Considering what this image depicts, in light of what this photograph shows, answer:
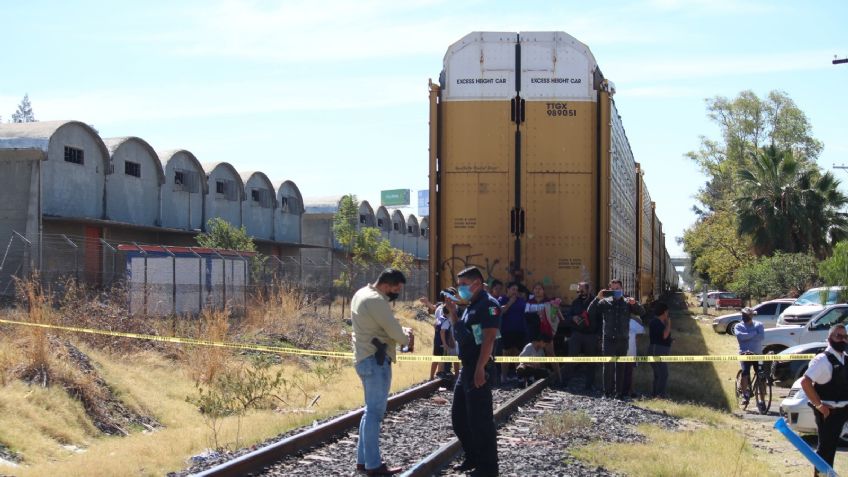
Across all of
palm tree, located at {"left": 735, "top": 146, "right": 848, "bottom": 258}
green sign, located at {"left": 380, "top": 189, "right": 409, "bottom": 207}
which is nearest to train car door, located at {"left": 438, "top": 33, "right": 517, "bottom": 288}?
palm tree, located at {"left": 735, "top": 146, "right": 848, "bottom": 258}

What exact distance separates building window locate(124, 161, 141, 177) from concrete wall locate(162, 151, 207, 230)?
5.43ft

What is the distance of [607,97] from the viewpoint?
45.8 feet

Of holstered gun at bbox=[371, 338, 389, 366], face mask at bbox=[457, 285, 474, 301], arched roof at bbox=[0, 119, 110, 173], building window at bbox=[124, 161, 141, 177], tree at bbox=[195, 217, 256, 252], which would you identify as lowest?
holstered gun at bbox=[371, 338, 389, 366]

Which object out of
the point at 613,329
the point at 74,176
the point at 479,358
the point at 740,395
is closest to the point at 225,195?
the point at 74,176

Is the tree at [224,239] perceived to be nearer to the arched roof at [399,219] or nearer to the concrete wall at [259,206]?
the concrete wall at [259,206]

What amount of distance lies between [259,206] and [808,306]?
29326mm

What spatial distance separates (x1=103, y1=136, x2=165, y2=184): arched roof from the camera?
34094mm

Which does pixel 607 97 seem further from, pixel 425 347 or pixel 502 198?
pixel 425 347

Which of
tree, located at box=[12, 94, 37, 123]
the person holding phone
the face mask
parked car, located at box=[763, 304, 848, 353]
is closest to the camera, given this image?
the face mask

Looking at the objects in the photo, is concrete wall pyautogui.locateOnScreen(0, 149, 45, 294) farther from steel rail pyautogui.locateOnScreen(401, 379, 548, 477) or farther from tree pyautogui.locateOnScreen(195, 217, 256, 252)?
steel rail pyautogui.locateOnScreen(401, 379, 548, 477)

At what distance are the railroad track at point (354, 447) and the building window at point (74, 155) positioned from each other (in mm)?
23030

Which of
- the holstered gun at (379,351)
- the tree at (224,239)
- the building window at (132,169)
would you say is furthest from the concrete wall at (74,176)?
the holstered gun at (379,351)

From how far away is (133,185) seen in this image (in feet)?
116

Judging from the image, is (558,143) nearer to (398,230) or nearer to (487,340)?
(487,340)
